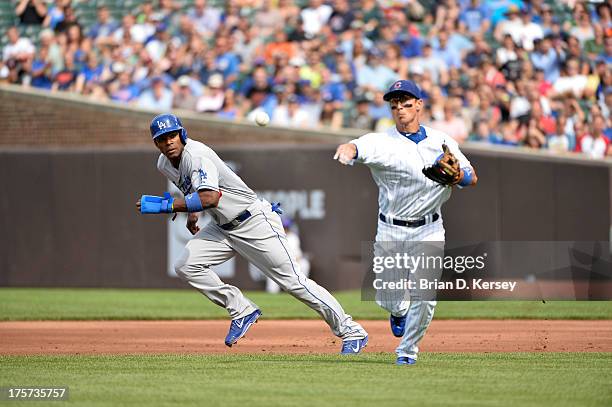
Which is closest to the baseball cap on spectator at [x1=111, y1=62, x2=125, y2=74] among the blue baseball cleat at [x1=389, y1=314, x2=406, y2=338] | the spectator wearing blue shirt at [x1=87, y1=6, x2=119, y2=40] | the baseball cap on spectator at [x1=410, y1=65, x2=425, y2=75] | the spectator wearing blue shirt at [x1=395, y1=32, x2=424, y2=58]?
the spectator wearing blue shirt at [x1=87, y1=6, x2=119, y2=40]

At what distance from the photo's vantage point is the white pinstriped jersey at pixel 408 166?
25.8ft

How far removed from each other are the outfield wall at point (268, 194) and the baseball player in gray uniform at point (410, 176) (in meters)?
9.51

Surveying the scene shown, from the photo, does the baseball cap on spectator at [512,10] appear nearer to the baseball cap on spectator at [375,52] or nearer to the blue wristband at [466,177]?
the baseball cap on spectator at [375,52]

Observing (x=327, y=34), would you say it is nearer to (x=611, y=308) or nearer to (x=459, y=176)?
(x=611, y=308)

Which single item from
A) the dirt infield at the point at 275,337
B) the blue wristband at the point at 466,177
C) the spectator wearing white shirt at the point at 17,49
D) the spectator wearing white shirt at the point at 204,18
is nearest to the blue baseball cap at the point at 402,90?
the blue wristband at the point at 466,177

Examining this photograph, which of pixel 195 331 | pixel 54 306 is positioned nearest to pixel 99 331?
pixel 195 331

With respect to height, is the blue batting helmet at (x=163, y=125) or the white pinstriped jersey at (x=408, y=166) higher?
the blue batting helmet at (x=163, y=125)

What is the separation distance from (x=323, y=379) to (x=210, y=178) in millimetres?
1927

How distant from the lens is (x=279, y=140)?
61.6 feet

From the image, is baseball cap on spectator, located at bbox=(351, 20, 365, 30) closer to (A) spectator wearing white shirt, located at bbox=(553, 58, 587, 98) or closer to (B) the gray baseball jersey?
(A) spectator wearing white shirt, located at bbox=(553, 58, 587, 98)

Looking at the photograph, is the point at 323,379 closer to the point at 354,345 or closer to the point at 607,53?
the point at 354,345

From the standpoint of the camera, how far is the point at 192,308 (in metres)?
15.3

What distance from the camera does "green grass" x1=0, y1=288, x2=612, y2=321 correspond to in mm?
14094

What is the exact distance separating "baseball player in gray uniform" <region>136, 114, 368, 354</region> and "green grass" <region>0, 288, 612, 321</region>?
4.91 m
